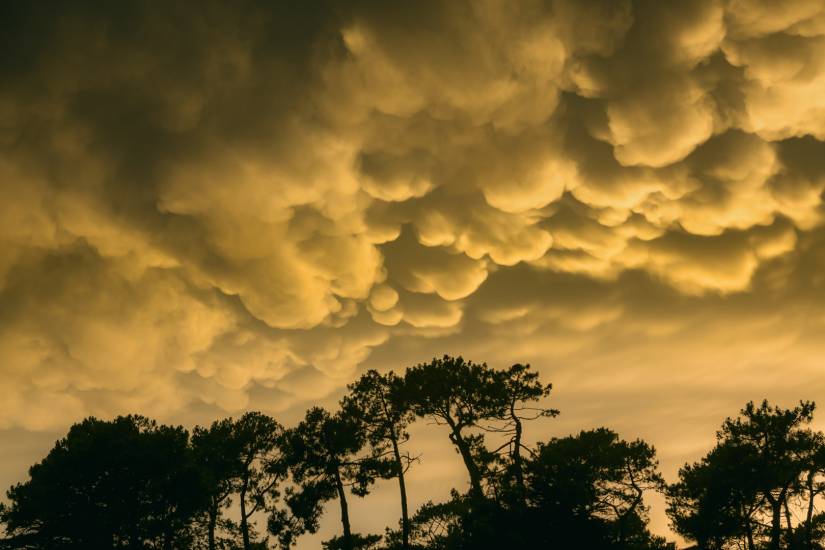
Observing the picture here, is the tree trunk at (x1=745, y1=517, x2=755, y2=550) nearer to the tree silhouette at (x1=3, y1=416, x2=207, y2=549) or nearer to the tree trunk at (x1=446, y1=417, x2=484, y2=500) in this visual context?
the tree trunk at (x1=446, y1=417, x2=484, y2=500)

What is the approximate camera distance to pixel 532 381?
1033 inches

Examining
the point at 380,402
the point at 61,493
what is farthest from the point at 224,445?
the point at 380,402

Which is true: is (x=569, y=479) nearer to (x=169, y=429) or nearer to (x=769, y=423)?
(x=769, y=423)

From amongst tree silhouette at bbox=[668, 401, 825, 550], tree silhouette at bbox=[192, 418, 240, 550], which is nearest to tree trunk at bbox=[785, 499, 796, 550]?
tree silhouette at bbox=[668, 401, 825, 550]

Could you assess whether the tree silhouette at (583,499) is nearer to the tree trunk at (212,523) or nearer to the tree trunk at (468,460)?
the tree trunk at (468,460)

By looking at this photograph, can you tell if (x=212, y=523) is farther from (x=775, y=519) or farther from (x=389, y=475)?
(x=775, y=519)

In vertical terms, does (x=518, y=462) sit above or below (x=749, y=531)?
above

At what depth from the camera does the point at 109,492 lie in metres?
26.8

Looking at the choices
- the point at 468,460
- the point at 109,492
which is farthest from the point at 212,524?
the point at 468,460

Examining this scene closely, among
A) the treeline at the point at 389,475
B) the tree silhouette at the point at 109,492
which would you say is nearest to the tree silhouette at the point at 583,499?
the treeline at the point at 389,475

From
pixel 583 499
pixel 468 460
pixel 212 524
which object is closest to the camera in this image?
pixel 583 499

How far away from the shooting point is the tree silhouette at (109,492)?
25.4m

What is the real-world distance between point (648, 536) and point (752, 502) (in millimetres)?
6655

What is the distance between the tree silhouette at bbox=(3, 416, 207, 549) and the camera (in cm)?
2536
